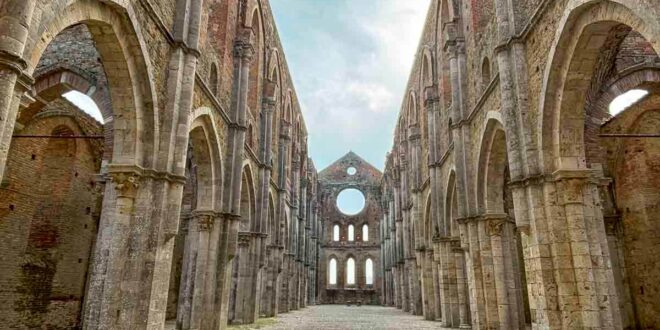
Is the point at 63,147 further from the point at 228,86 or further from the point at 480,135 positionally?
the point at 480,135

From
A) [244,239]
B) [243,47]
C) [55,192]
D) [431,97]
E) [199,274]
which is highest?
[243,47]

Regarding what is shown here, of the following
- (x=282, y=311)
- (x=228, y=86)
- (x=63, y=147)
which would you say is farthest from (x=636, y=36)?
(x=282, y=311)

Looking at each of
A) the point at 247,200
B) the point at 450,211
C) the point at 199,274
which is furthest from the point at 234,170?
the point at 450,211

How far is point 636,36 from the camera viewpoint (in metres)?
12.0

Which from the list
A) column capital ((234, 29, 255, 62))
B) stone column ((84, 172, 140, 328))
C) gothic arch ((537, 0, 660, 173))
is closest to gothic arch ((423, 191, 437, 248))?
column capital ((234, 29, 255, 62))

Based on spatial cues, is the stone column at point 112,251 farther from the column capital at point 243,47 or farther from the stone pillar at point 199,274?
the column capital at point 243,47

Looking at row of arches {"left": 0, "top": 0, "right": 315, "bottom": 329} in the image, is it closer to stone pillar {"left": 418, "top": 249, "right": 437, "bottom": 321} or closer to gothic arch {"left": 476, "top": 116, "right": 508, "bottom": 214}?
stone pillar {"left": 418, "top": 249, "right": 437, "bottom": 321}

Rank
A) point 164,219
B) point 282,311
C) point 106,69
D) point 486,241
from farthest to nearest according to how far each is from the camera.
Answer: point 282,311, point 486,241, point 164,219, point 106,69

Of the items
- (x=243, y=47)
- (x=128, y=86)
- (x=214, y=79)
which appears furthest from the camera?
(x=243, y=47)

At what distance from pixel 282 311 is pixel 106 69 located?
74.4ft

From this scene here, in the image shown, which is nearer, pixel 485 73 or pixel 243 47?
pixel 485 73

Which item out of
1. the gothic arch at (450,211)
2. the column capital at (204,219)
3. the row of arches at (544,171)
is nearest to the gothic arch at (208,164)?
the column capital at (204,219)

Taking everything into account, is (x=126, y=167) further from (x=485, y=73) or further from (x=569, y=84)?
(x=485, y=73)

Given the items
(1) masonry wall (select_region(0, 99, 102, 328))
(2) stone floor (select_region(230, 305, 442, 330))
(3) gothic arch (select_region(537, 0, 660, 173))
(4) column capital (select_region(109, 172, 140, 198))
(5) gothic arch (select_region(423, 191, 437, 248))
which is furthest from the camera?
(5) gothic arch (select_region(423, 191, 437, 248))
